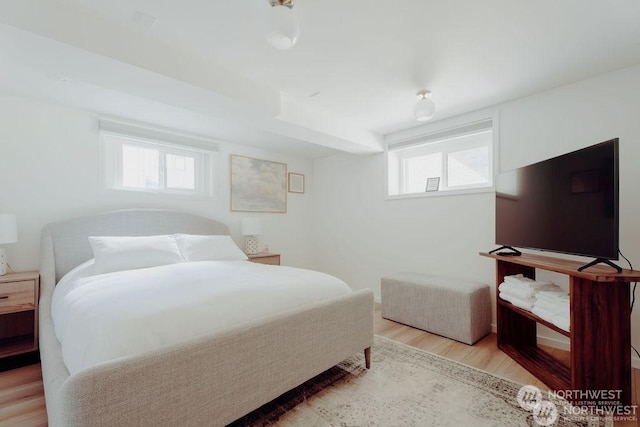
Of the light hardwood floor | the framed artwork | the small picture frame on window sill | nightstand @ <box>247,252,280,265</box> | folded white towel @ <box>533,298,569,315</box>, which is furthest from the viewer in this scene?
the framed artwork

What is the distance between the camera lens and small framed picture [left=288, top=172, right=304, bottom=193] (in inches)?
174

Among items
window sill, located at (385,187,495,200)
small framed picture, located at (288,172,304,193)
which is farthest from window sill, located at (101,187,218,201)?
window sill, located at (385,187,495,200)

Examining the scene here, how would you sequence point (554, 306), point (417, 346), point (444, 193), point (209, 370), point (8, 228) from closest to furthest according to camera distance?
1. point (209, 370)
2. point (554, 306)
3. point (8, 228)
4. point (417, 346)
5. point (444, 193)

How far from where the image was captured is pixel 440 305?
259cm

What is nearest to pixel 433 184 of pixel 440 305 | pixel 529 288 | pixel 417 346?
pixel 440 305

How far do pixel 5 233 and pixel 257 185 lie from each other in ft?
8.11

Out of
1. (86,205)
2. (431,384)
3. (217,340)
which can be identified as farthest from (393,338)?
(86,205)

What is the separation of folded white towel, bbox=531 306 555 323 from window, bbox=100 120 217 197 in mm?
3457

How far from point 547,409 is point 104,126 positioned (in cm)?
413

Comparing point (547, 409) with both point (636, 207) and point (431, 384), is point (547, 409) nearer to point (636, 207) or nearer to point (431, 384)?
point (431, 384)

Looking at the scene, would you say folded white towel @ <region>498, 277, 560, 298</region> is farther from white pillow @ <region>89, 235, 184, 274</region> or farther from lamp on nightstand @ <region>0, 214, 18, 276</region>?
lamp on nightstand @ <region>0, 214, 18, 276</region>

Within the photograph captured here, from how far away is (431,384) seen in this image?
5.93 ft

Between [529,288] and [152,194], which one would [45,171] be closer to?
[152,194]

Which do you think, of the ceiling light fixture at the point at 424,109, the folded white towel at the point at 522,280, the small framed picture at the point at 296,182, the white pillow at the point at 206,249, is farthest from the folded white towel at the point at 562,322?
the small framed picture at the point at 296,182
